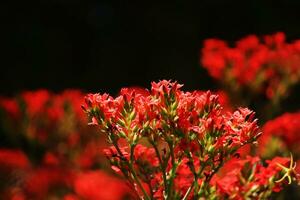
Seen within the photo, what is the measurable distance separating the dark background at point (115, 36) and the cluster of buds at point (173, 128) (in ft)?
15.6

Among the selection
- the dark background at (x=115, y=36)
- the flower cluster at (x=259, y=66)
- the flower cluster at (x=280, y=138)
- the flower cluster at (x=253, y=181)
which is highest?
the dark background at (x=115, y=36)

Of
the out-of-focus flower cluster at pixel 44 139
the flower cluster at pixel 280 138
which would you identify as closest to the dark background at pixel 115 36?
the out-of-focus flower cluster at pixel 44 139

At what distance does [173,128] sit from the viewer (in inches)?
60.9

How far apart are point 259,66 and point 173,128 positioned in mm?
1416

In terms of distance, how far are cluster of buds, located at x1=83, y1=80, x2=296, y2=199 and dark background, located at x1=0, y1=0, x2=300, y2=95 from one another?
4.76m

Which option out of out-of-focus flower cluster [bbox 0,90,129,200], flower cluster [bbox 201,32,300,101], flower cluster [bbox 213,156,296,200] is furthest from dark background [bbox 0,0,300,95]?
flower cluster [bbox 213,156,296,200]

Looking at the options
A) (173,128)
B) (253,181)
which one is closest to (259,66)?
(253,181)

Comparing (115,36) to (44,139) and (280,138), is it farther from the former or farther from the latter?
(280,138)

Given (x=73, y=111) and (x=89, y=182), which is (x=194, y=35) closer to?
(x=73, y=111)

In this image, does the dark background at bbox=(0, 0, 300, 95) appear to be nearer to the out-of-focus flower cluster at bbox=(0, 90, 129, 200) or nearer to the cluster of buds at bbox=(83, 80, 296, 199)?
the out-of-focus flower cluster at bbox=(0, 90, 129, 200)

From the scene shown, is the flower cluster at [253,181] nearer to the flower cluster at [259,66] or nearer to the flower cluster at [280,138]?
the flower cluster at [280,138]

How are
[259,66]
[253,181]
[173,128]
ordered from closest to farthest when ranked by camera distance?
[173,128] < [253,181] < [259,66]

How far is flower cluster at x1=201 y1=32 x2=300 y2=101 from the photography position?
9.53 ft

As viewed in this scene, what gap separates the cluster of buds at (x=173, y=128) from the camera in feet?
5.10
